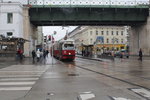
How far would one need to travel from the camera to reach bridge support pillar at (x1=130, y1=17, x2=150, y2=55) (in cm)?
5744

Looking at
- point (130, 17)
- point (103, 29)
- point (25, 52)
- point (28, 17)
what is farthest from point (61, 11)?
point (103, 29)

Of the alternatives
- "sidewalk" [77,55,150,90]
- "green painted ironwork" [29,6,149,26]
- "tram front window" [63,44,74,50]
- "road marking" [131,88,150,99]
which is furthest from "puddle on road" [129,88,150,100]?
"green painted ironwork" [29,6,149,26]

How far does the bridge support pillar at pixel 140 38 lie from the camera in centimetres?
5744

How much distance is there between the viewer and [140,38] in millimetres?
61375

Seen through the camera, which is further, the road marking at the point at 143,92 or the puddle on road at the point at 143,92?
the road marking at the point at 143,92

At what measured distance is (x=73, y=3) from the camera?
169ft

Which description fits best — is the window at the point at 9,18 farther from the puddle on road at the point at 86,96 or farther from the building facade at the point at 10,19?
the puddle on road at the point at 86,96

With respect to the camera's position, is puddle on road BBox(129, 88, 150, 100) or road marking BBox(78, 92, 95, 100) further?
puddle on road BBox(129, 88, 150, 100)

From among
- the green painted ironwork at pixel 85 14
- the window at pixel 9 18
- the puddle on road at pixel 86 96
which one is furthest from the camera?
the green painted ironwork at pixel 85 14

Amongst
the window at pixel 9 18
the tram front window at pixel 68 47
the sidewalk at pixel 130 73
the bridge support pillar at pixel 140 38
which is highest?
the window at pixel 9 18

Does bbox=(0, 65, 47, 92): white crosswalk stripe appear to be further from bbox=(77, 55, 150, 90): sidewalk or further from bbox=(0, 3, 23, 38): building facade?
bbox=(0, 3, 23, 38): building facade

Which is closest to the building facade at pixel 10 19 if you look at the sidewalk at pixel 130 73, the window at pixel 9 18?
the window at pixel 9 18

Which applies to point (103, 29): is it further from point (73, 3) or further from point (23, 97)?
point (23, 97)

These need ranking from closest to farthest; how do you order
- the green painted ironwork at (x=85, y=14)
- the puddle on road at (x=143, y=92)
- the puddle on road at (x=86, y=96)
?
the puddle on road at (x=86, y=96) → the puddle on road at (x=143, y=92) → the green painted ironwork at (x=85, y=14)
